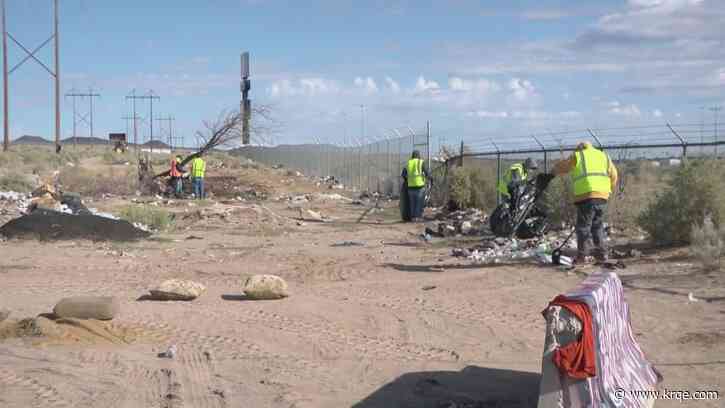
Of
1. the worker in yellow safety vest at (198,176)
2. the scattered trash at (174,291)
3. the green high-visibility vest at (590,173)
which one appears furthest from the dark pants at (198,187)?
the green high-visibility vest at (590,173)

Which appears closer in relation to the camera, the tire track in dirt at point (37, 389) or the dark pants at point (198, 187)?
the tire track in dirt at point (37, 389)

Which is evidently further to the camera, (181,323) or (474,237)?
(474,237)

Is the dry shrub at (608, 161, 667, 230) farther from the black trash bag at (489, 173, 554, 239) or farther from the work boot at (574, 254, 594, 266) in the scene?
the work boot at (574, 254, 594, 266)

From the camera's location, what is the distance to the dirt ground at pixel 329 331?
7.14 meters

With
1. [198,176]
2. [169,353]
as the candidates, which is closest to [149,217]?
[198,176]

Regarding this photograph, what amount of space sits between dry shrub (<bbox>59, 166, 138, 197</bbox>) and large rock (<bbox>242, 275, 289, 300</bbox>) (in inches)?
943

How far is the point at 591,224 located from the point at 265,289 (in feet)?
15.1

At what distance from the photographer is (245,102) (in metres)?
37.3

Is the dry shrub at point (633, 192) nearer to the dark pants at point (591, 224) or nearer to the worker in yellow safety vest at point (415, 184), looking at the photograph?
the dark pants at point (591, 224)

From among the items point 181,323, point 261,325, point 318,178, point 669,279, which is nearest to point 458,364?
point 261,325

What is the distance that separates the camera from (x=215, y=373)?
25.3 ft

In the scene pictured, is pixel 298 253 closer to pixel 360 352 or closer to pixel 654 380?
pixel 360 352

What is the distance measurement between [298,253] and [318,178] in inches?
1260

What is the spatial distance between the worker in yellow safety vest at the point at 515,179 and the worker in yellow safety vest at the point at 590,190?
457 cm
